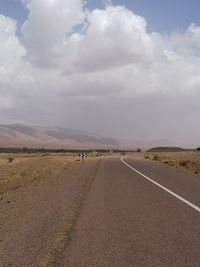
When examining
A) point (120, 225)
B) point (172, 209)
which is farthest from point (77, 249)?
point (172, 209)

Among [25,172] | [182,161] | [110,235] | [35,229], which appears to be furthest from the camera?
[182,161]

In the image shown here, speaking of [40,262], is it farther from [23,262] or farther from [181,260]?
[181,260]

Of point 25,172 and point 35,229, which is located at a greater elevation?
point 25,172

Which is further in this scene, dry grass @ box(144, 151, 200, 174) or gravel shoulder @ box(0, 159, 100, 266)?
dry grass @ box(144, 151, 200, 174)

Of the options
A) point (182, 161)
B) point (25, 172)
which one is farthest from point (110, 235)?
point (182, 161)

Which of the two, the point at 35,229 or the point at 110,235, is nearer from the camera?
the point at 110,235

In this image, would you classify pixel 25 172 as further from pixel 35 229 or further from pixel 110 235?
pixel 110 235

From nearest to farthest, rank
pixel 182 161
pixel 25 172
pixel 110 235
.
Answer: pixel 110 235, pixel 25 172, pixel 182 161

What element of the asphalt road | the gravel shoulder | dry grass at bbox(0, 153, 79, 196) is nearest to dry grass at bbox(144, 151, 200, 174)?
dry grass at bbox(0, 153, 79, 196)

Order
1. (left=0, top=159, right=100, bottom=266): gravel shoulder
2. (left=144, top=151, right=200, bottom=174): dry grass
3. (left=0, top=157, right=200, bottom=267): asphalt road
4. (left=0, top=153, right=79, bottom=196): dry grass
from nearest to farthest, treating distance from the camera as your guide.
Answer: (left=0, top=157, right=200, bottom=267): asphalt road < (left=0, top=159, right=100, bottom=266): gravel shoulder < (left=0, top=153, right=79, bottom=196): dry grass < (left=144, top=151, right=200, bottom=174): dry grass

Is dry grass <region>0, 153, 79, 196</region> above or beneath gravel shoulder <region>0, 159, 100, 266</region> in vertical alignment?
above

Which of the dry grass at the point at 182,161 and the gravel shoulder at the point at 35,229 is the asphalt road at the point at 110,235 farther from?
the dry grass at the point at 182,161

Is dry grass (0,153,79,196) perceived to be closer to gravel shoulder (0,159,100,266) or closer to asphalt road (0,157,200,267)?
gravel shoulder (0,159,100,266)

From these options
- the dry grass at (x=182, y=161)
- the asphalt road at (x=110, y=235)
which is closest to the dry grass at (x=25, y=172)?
the dry grass at (x=182, y=161)
